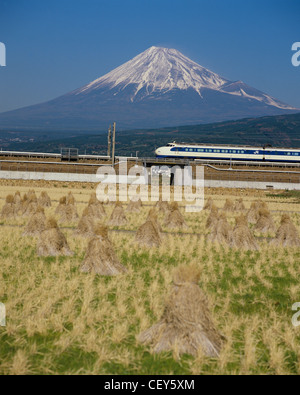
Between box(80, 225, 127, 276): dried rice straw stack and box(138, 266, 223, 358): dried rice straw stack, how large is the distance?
5.43m

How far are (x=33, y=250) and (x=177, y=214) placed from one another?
9401 millimetres

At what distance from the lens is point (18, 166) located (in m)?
70.4

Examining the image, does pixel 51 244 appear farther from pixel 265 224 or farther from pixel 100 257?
pixel 265 224

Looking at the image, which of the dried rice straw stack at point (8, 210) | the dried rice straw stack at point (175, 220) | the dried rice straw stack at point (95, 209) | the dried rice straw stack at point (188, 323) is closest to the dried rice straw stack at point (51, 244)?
the dried rice straw stack at point (188, 323)

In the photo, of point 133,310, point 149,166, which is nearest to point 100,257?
point 133,310

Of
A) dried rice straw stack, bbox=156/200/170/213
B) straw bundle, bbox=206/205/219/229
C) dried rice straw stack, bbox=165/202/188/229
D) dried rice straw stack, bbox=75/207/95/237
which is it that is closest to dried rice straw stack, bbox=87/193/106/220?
dried rice straw stack, bbox=165/202/188/229

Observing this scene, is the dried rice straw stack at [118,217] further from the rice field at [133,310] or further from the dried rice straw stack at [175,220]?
the rice field at [133,310]

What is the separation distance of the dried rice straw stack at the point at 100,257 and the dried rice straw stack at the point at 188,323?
543 centimetres

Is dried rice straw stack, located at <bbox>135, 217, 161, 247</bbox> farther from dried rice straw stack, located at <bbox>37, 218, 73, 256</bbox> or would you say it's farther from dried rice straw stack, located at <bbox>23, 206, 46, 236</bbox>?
dried rice straw stack, located at <bbox>23, 206, 46, 236</bbox>

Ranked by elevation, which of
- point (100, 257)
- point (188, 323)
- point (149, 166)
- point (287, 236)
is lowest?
point (188, 323)

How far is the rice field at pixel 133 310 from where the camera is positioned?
8.03 meters

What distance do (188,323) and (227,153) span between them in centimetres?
→ 7562

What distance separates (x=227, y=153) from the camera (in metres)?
82.6
